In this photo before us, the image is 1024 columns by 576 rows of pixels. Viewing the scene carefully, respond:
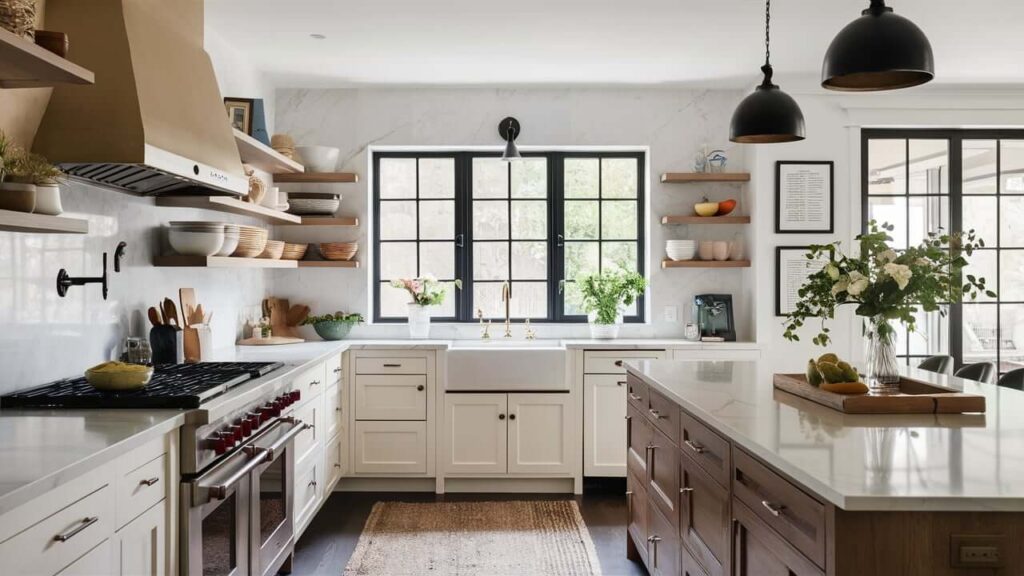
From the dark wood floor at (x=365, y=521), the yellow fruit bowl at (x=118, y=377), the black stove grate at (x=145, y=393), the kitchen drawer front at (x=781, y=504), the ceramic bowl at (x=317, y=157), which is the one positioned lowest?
the dark wood floor at (x=365, y=521)

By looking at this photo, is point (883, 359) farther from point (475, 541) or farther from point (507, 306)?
point (507, 306)

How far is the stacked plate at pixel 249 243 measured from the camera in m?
3.87

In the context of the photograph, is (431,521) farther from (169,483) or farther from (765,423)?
(765,423)

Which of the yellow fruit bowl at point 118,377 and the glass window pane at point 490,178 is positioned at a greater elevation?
the glass window pane at point 490,178

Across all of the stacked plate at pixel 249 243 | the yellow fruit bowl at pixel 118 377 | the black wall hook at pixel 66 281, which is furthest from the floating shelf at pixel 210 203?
the yellow fruit bowl at pixel 118 377

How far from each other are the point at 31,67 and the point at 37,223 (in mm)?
407

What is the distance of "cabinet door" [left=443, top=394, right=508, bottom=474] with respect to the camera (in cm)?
458

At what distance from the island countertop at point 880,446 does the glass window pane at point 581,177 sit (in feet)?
8.84

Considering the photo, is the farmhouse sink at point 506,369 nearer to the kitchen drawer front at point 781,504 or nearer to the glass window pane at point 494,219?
the glass window pane at point 494,219

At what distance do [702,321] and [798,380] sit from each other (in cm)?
227

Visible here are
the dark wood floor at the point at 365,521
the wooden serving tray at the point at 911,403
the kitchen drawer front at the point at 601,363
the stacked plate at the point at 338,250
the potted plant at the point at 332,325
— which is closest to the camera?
the wooden serving tray at the point at 911,403

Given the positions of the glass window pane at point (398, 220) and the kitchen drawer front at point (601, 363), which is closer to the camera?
the kitchen drawer front at point (601, 363)

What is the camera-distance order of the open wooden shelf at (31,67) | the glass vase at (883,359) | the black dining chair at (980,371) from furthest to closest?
the black dining chair at (980,371) → the glass vase at (883,359) → the open wooden shelf at (31,67)

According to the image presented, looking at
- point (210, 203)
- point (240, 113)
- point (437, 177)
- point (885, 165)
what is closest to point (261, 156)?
point (240, 113)
